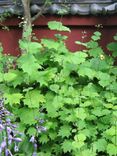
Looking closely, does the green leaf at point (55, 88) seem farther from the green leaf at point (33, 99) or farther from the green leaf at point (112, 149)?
the green leaf at point (112, 149)

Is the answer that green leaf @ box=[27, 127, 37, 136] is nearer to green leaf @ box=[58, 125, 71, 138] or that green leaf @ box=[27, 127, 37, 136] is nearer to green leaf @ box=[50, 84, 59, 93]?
green leaf @ box=[58, 125, 71, 138]

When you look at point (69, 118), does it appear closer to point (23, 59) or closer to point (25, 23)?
point (23, 59)

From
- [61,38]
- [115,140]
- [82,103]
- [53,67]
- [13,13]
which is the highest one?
[13,13]

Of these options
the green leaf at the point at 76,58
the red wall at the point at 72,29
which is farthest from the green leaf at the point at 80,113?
the red wall at the point at 72,29

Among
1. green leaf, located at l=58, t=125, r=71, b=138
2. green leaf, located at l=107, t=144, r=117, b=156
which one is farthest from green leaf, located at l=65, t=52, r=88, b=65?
green leaf, located at l=107, t=144, r=117, b=156

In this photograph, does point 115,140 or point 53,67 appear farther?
point 53,67

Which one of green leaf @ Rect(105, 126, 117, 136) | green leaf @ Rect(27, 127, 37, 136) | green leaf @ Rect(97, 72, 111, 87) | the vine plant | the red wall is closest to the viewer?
green leaf @ Rect(105, 126, 117, 136)

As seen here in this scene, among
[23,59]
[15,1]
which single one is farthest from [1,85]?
[15,1]

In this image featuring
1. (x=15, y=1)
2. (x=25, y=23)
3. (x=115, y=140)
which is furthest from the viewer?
(x=15, y=1)

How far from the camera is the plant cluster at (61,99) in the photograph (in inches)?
Result: 165

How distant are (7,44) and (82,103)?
138 inches

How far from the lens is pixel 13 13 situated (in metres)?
7.39

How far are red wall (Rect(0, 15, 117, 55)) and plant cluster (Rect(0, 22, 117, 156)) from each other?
70.5 inches

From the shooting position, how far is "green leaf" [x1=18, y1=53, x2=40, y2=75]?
4777 mm
